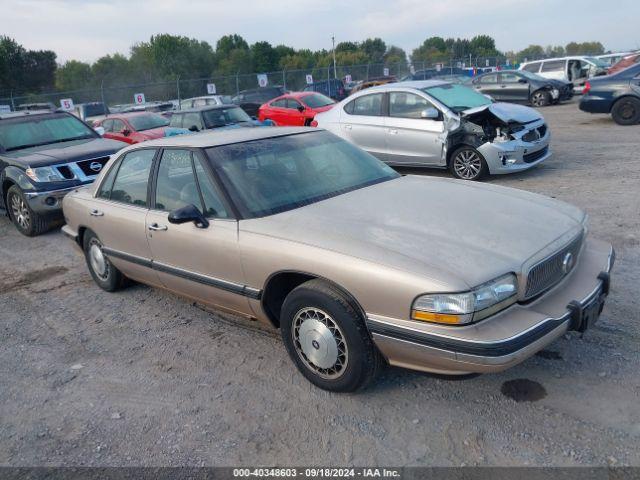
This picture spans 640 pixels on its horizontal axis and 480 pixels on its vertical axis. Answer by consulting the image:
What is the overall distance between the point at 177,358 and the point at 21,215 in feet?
17.2

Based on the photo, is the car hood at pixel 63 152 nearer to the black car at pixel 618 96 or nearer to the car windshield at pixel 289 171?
the car windshield at pixel 289 171

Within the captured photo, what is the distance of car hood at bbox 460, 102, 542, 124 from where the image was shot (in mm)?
8555

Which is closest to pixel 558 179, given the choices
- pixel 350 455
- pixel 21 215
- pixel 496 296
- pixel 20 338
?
pixel 496 296

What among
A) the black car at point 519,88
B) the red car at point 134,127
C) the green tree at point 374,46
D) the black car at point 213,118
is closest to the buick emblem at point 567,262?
the black car at point 213,118

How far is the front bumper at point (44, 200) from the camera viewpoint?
24.7 ft

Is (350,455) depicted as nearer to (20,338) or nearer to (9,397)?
(9,397)

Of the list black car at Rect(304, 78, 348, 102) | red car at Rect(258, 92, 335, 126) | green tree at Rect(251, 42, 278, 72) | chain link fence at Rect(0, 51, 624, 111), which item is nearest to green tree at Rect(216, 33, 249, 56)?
green tree at Rect(251, 42, 278, 72)

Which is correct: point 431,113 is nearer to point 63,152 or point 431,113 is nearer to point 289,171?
point 289,171

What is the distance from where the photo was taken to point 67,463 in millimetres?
2994

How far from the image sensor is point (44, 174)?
24.9 feet

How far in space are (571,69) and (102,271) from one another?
70.9 ft

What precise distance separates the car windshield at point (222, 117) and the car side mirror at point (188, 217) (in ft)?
29.2

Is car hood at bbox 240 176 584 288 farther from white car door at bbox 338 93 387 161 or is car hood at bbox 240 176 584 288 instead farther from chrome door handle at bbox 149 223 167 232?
white car door at bbox 338 93 387 161

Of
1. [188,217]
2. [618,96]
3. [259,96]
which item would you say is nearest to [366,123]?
[188,217]
